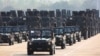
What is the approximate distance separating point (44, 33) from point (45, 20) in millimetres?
44128

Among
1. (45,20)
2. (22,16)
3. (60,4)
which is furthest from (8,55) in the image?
(60,4)

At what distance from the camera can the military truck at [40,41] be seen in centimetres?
3803

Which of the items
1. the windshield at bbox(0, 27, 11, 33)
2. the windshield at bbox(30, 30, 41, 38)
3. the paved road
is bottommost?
the paved road

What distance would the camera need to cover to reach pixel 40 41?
125 feet

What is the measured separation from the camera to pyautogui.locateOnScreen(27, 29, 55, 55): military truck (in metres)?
38.0

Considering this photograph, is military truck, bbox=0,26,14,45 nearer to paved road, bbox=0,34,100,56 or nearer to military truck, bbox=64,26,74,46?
paved road, bbox=0,34,100,56

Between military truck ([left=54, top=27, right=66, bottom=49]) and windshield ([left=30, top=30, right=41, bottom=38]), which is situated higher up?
windshield ([left=30, top=30, right=41, bottom=38])

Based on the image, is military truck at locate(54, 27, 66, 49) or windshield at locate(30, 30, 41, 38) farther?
military truck at locate(54, 27, 66, 49)

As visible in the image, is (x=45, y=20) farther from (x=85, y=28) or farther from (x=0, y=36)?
(x=0, y=36)

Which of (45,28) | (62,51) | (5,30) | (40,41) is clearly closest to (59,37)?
(62,51)

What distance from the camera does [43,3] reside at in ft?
490

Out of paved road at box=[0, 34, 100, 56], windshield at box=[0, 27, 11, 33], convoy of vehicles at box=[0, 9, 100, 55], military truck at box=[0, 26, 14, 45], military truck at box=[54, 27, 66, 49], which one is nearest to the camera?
convoy of vehicles at box=[0, 9, 100, 55]

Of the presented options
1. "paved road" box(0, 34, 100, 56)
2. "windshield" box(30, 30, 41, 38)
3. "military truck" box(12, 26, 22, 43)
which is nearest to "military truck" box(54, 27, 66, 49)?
"paved road" box(0, 34, 100, 56)

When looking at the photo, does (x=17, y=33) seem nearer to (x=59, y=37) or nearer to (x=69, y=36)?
(x=69, y=36)
